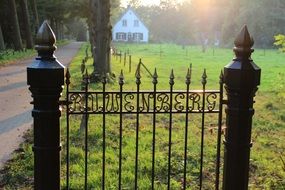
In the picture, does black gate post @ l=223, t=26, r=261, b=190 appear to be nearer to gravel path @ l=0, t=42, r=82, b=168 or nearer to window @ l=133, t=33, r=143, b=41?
gravel path @ l=0, t=42, r=82, b=168

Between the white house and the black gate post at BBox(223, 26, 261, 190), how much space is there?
291 ft

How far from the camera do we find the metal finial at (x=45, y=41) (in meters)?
3.69

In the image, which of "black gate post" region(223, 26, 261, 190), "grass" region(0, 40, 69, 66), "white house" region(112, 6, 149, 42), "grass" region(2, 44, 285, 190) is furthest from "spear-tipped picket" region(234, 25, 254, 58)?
"white house" region(112, 6, 149, 42)

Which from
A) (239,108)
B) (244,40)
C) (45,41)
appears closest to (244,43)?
(244,40)

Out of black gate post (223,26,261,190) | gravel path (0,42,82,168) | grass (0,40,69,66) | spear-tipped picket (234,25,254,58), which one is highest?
spear-tipped picket (234,25,254,58)

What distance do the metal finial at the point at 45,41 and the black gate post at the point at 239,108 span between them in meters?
1.62

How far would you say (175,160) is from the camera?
7.17m

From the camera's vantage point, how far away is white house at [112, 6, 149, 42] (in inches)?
3632

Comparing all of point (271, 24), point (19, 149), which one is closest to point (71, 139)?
point (19, 149)

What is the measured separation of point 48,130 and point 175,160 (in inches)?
144

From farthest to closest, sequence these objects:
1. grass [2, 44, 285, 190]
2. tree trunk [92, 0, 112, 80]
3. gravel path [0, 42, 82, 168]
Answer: tree trunk [92, 0, 112, 80]
gravel path [0, 42, 82, 168]
grass [2, 44, 285, 190]

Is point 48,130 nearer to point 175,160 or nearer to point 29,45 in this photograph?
point 175,160

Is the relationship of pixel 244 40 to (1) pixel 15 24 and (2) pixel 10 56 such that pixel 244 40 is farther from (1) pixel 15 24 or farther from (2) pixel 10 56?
(1) pixel 15 24

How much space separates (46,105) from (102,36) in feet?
45.4
